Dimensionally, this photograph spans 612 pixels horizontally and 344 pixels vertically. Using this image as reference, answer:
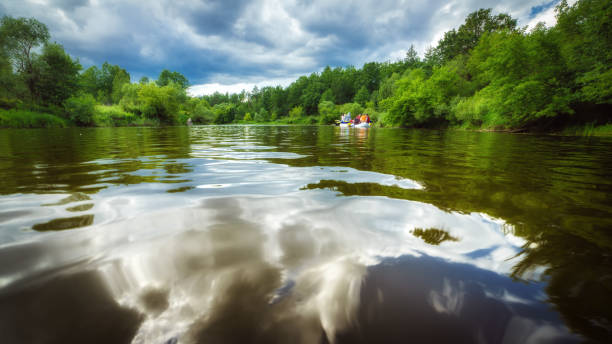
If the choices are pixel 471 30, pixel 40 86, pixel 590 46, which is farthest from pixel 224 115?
pixel 590 46

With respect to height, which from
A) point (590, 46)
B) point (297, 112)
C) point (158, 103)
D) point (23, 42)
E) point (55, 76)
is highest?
point (23, 42)

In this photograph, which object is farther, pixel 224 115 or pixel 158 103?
pixel 224 115

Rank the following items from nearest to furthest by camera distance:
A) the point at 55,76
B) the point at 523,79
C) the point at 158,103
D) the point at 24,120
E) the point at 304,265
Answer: the point at 304,265, the point at 523,79, the point at 24,120, the point at 55,76, the point at 158,103

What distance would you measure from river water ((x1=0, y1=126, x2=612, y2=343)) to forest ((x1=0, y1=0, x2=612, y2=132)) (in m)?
17.6

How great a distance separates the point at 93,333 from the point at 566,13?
996 inches

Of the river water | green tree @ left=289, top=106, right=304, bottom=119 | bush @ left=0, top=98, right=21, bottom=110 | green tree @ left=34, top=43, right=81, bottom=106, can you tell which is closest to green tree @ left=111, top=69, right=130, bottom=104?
green tree @ left=34, top=43, right=81, bottom=106

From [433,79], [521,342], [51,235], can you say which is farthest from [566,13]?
[51,235]

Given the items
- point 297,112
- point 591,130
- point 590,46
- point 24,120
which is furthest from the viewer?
point 297,112

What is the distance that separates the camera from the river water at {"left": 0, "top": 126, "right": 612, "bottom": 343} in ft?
2.63

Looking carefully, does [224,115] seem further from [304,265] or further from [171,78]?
[304,265]

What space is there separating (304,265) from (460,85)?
40.3 meters

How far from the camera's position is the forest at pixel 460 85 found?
1431 cm

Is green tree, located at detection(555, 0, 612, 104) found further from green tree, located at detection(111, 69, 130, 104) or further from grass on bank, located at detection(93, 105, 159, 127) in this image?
green tree, located at detection(111, 69, 130, 104)

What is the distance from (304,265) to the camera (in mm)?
1176
